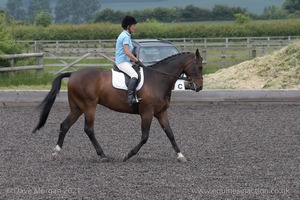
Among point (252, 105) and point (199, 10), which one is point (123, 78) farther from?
point (199, 10)

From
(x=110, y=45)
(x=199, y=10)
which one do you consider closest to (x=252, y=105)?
(x=110, y=45)

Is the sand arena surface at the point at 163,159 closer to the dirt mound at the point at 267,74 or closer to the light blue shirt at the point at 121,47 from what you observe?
the light blue shirt at the point at 121,47

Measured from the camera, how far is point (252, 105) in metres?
17.4

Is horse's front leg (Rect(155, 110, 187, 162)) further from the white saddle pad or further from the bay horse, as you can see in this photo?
the white saddle pad

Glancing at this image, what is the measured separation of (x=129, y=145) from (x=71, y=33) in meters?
54.5

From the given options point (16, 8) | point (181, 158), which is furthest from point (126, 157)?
point (16, 8)

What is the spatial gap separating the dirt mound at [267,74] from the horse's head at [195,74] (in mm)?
8222

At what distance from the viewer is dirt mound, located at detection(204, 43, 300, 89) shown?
763 inches

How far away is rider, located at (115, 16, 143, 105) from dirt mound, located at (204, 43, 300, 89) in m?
8.72

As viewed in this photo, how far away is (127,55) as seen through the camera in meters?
10.7

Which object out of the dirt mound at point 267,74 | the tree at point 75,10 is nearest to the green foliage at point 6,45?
the dirt mound at point 267,74

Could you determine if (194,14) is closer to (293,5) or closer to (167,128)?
(293,5)

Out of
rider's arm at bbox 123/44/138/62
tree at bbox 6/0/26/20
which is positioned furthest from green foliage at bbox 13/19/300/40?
tree at bbox 6/0/26/20

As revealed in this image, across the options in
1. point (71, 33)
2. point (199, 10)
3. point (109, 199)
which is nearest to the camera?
point (109, 199)
